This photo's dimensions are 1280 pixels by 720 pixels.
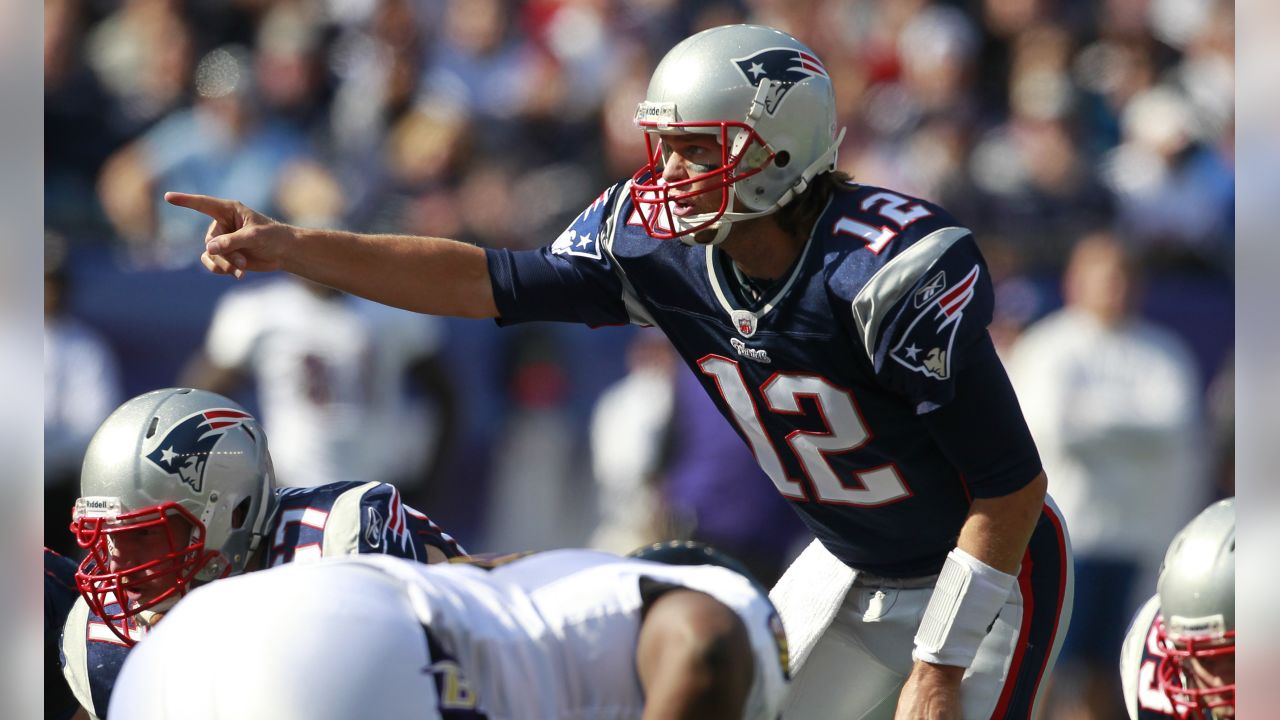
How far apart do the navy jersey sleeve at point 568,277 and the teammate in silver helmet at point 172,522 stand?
1.69 feet

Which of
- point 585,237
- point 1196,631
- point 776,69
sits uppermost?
point 776,69

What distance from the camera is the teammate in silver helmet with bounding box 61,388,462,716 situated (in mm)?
3348

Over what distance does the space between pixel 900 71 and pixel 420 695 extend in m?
6.66

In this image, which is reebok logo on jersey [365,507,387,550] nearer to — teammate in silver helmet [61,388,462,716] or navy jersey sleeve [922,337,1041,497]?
teammate in silver helmet [61,388,462,716]


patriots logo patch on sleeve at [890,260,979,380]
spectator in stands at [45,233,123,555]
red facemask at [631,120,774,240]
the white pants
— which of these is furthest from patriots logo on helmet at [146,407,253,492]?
spectator in stands at [45,233,123,555]

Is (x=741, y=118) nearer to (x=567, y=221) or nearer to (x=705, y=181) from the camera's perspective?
(x=705, y=181)

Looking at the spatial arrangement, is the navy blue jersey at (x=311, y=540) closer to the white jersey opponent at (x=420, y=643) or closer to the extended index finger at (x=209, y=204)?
the extended index finger at (x=209, y=204)

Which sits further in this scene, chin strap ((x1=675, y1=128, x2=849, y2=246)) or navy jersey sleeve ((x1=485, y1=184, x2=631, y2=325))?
navy jersey sleeve ((x1=485, y1=184, x2=631, y2=325))

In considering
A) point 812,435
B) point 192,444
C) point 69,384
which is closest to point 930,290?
point 812,435

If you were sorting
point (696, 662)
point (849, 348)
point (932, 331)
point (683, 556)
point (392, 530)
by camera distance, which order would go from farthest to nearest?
point (392, 530), point (849, 348), point (932, 331), point (683, 556), point (696, 662)

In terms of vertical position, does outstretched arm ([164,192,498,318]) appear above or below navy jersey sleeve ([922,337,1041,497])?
above

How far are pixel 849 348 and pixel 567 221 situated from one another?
14.6ft

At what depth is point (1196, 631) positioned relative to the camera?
136 inches

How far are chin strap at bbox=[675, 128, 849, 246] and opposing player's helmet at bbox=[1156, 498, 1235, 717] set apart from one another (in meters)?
1.16
